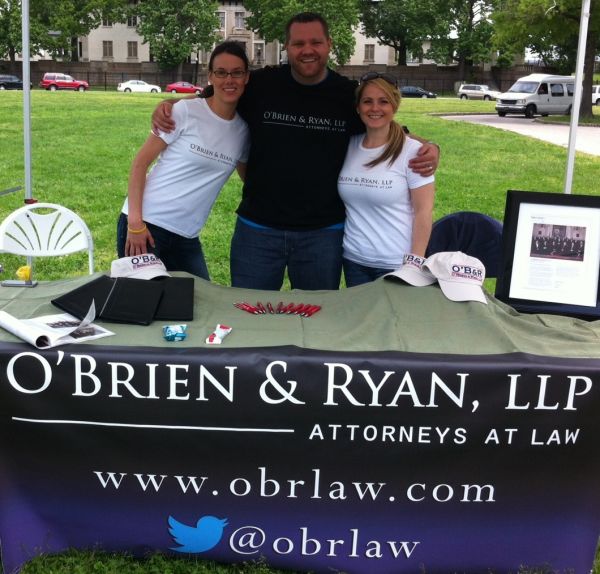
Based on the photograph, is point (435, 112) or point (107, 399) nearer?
point (107, 399)

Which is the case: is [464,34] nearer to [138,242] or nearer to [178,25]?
[178,25]

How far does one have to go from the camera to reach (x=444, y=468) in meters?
2.16

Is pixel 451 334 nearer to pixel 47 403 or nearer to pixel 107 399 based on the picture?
pixel 107 399

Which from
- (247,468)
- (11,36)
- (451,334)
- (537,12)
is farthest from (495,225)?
(11,36)

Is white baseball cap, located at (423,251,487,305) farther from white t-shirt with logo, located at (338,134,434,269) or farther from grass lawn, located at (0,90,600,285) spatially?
grass lawn, located at (0,90,600,285)

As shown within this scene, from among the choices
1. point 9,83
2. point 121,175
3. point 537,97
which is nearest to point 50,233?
point 121,175

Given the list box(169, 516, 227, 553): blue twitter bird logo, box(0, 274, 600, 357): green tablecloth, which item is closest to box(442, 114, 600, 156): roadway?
box(0, 274, 600, 357): green tablecloth

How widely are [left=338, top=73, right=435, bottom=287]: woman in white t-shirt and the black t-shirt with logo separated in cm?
8

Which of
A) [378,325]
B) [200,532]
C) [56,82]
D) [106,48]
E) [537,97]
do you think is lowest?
[200,532]

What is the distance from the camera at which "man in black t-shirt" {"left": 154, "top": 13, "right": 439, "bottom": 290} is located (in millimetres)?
2811

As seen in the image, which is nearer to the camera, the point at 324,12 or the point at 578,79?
the point at 578,79

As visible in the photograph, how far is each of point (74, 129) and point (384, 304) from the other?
13.4 m

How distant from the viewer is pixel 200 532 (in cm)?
223

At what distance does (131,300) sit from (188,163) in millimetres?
753
